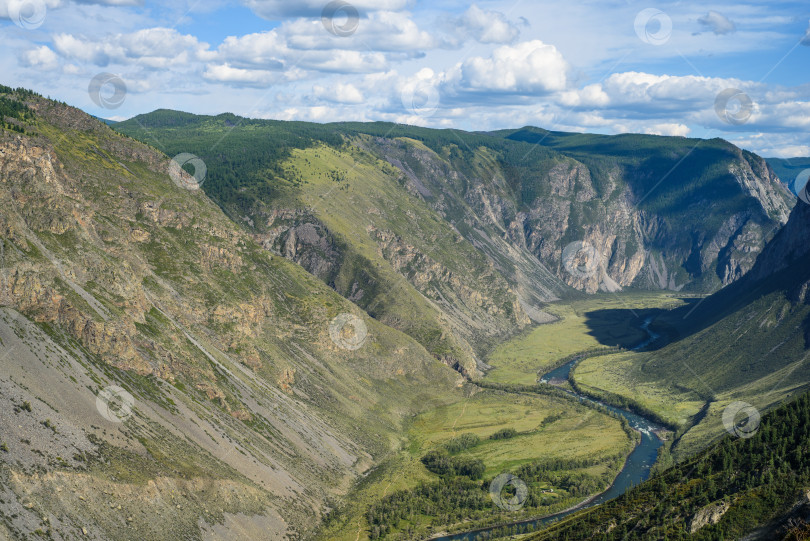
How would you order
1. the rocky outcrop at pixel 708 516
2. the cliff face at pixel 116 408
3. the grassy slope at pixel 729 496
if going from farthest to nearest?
the cliff face at pixel 116 408, the rocky outcrop at pixel 708 516, the grassy slope at pixel 729 496

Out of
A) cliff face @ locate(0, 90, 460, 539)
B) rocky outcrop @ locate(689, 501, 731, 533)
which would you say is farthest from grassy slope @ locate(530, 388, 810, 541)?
cliff face @ locate(0, 90, 460, 539)

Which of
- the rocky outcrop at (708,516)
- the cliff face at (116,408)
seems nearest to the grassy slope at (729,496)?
the rocky outcrop at (708,516)

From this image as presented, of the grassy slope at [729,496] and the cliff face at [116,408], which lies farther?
the cliff face at [116,408]

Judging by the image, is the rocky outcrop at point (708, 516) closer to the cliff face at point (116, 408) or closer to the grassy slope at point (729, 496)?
the grassy slope at point (729, 496)

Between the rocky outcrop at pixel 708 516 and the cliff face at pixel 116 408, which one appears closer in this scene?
the rocky outcrop at pixel 708 516

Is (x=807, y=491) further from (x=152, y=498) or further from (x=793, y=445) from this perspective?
(x=152, y=498)

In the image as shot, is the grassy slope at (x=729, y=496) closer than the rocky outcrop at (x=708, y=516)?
Yes

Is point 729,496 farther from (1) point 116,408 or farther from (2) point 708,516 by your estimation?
(1) point 116,408

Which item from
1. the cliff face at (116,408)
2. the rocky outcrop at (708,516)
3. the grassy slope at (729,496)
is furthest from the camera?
the cliff face at (116,408)

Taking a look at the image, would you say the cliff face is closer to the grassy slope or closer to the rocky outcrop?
the grassy slope

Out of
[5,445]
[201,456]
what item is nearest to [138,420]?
[201,456]

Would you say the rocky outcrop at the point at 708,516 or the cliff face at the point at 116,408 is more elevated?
the cliff face at the point at 116,408
